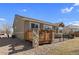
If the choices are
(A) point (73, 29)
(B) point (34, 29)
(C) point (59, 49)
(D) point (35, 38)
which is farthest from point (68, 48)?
(B) point (34, 29)

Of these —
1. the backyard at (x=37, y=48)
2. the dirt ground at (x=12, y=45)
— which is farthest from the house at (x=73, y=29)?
the dirt ground at (x=12, y=45)

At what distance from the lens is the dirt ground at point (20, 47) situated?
671 centimetres

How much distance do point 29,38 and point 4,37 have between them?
674mm

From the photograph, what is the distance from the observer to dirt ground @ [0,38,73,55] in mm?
6707

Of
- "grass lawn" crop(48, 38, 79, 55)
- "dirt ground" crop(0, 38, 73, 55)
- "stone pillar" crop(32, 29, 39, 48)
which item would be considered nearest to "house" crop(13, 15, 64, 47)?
"stone pillar" crop(32, 29, 39, 48)

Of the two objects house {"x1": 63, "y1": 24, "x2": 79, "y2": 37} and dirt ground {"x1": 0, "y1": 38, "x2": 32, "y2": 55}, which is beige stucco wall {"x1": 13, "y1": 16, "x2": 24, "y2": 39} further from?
house {"x1": 63, "y1": 24, "x2": 79, "y2": 37}

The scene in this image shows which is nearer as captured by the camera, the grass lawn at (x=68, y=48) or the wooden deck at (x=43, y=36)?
the grass lawn at (x=68, y=48)

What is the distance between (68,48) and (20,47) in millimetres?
1290

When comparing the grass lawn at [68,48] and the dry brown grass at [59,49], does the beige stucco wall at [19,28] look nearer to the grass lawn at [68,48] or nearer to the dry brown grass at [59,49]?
the dry brown grass at [59,49]

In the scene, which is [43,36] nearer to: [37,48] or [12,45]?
[37,48]

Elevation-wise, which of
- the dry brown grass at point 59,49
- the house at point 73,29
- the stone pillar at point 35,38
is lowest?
the dry brown grass at point 59,49

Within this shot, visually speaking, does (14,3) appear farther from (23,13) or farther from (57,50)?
(57,50)

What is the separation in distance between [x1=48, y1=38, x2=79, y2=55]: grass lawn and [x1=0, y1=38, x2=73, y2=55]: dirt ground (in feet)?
0.42

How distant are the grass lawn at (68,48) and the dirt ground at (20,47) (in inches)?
5.0
